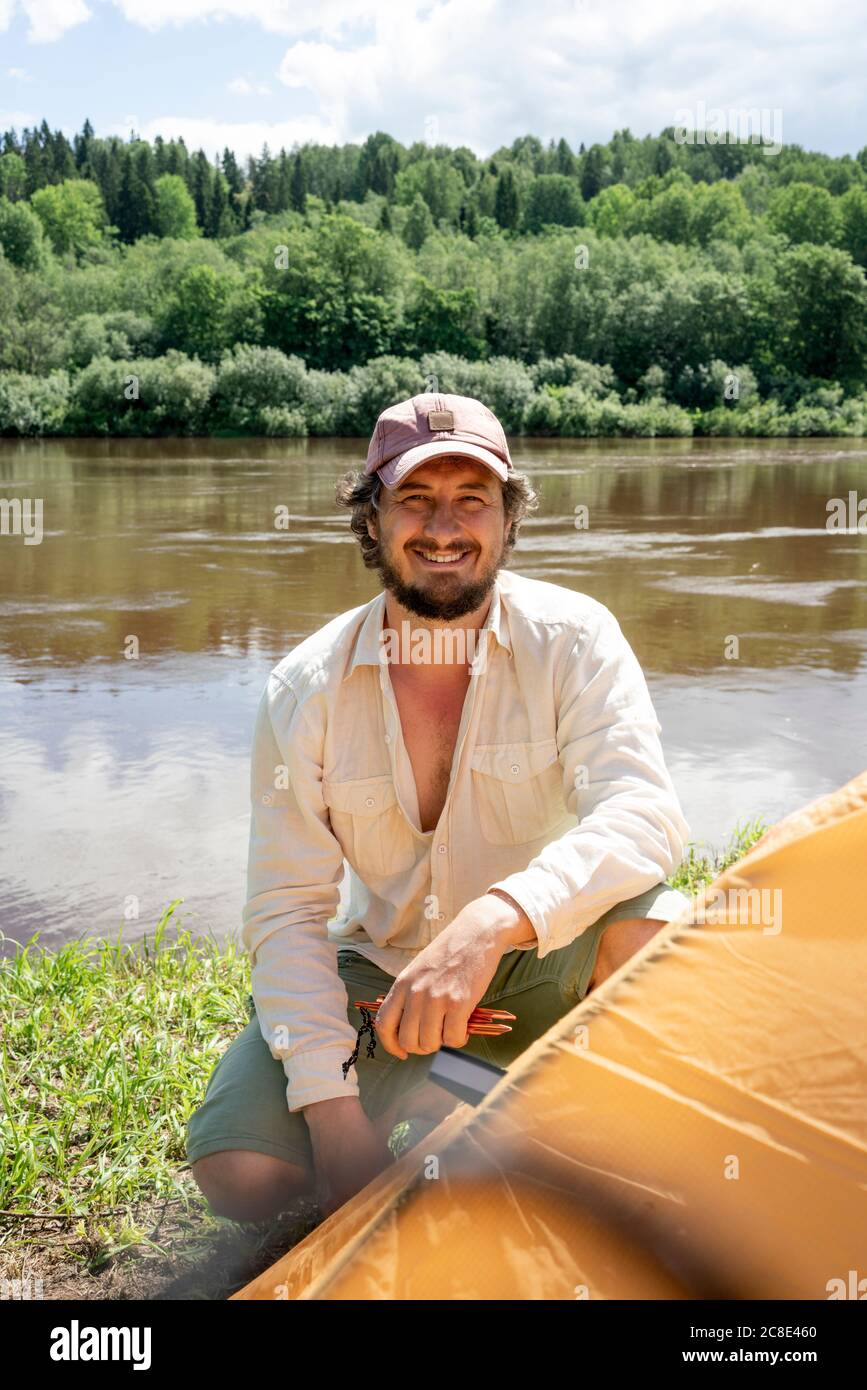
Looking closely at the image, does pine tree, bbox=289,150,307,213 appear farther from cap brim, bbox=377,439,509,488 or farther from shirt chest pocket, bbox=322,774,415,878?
shirt chest pocket, bbox=322,774,415,878

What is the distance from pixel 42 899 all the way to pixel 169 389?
42.5 meters

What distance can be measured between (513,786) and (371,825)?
0.32 metres

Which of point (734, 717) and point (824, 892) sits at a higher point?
point (824, 892)

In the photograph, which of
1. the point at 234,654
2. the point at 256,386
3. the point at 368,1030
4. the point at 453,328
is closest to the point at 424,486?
the point at 368,1030

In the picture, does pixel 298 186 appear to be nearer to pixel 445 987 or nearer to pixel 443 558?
pixel 443 558

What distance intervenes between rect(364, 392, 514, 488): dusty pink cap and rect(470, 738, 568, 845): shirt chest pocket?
2.06ft

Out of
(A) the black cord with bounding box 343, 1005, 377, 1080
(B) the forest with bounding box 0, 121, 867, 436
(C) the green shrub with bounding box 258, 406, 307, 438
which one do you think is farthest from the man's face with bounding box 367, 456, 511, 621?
(C) the green shrub with bounding box 258, 406, 307, 438

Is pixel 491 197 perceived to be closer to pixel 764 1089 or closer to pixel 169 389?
pixel 169 389

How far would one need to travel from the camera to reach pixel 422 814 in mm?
2799

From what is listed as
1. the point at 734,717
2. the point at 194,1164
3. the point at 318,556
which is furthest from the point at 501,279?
the point at 194,1164

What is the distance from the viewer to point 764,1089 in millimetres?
1612

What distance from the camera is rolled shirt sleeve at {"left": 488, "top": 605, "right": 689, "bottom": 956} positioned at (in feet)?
7.66

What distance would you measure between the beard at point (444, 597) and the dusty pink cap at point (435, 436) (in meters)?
0.21

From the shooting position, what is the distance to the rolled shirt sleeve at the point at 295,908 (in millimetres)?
2441
